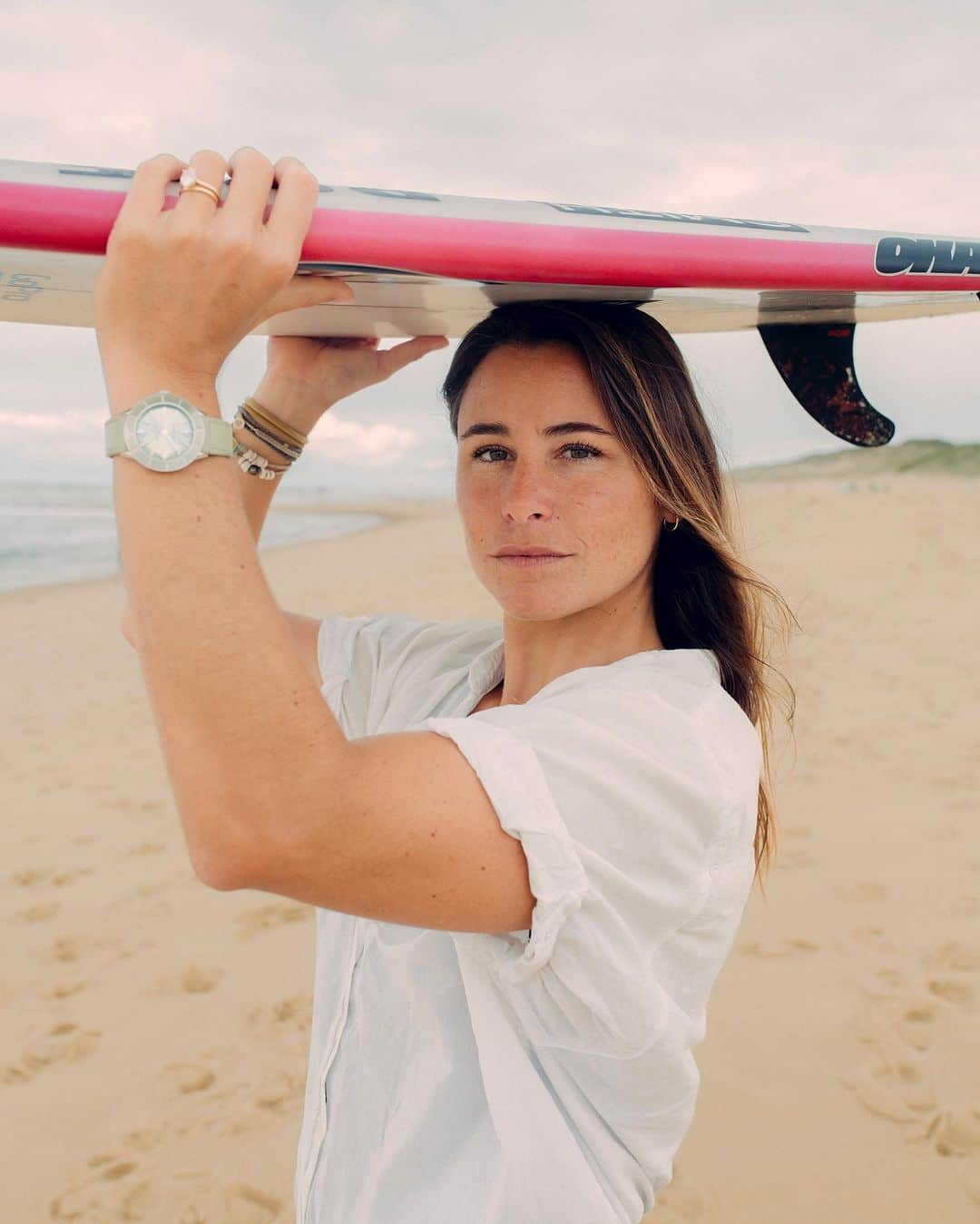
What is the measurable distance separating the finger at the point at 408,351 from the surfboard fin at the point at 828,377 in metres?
0.59

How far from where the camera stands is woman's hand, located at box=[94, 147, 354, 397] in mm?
960

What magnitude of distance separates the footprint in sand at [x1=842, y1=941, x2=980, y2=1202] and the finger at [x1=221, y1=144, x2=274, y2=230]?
2.74m

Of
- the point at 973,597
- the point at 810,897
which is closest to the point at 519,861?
the point at 810,897

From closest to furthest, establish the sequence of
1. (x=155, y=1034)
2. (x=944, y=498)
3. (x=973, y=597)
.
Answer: (x=155, y=1034) < (x=973, y=597) < (x=944, y=498)

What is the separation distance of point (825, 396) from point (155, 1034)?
2.82 m

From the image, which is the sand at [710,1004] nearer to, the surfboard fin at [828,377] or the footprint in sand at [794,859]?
the footprint in sand at [794,859]

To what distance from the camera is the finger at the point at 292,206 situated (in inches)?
39.6

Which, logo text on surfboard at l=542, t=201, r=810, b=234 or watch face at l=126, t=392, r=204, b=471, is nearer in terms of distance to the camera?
watch face at l=126, t=392, r=204, b=471

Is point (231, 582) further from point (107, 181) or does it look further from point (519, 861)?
point (107, 181)

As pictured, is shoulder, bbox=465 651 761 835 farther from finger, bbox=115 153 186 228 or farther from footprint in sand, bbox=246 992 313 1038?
footprint in sand, bbox=246 992 313 1038

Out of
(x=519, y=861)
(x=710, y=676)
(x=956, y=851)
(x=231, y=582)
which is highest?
(x=231, y=582)

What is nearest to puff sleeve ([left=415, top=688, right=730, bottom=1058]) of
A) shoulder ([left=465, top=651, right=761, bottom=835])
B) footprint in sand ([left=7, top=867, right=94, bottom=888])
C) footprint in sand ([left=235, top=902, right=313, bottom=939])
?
shoulder ([left=465, top=651, right=761, bottom=835])

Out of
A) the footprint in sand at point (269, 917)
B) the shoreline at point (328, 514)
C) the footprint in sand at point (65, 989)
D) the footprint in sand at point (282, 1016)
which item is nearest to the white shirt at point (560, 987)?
the footprint in sand at point (282, 1016)

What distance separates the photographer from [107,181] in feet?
3.80
